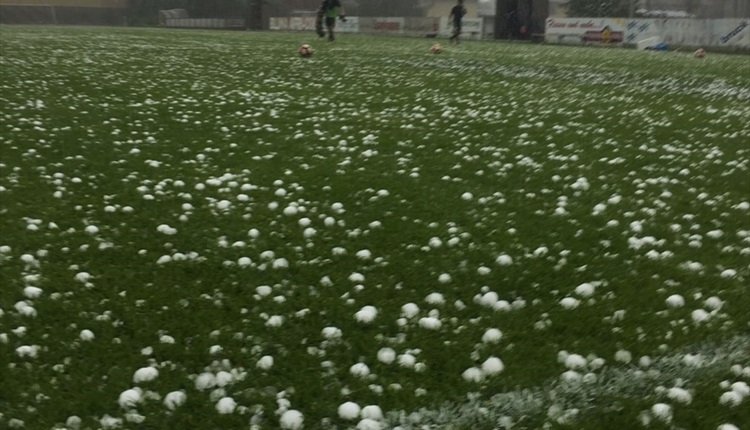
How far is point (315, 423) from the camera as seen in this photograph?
7.61 feet

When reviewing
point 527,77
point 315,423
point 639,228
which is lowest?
point 315,423

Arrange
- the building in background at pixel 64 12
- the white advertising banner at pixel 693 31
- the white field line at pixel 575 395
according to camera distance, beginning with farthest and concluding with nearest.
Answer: the building in background at pixel 64 12 → the white advertising banner at pixel 693 31 → the white field line at pixel 575 395

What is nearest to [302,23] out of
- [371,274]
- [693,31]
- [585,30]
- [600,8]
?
[585,30]

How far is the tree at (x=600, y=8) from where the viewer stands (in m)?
30.6

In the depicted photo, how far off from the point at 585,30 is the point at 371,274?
31.4 metres

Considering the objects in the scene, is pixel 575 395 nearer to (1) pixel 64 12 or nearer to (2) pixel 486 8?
(2) pixel 486 8

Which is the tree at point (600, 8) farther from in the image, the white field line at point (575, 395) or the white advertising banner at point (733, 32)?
the white field line at point (575, 395)

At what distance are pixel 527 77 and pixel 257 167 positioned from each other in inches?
383

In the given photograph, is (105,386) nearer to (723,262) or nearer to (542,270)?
(542,270)

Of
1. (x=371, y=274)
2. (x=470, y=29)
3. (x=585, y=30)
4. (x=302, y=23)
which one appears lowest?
(x=371, y=274)

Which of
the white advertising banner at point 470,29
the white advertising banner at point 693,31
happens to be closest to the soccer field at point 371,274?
the white advertising banner at point 693,31

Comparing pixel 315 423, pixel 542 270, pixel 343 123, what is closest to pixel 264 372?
pixel 315 423

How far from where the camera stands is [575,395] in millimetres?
2455

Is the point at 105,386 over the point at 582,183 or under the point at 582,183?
under
